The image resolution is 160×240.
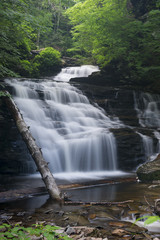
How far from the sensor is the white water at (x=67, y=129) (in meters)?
8.69

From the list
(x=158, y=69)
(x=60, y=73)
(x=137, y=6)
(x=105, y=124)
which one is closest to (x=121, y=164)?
(x=105, y=124)

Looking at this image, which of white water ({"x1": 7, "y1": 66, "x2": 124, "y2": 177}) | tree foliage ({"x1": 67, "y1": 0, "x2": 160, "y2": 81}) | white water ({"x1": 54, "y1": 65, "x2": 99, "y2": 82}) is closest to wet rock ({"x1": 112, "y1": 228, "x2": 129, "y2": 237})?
white water ({"x1": 7, "y1": 66, "x2": 124, "y2": 177})

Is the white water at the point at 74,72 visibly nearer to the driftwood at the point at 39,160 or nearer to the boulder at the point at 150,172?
the driftwood at the point at 39,160

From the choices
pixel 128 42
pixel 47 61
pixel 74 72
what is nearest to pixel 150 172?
pixel 128 42

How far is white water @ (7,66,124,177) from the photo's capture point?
8.69 meters

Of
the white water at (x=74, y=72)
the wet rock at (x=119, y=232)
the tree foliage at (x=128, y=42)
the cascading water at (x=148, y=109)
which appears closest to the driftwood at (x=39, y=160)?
the wet rock at (x=119, y=232)

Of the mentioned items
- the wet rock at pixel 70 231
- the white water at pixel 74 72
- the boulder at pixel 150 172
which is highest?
the white water at pixel 74 72

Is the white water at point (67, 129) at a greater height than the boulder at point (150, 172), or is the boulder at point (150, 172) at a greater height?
the white water at point (67, 129)

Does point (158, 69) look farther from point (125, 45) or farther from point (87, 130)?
point (87, 130)

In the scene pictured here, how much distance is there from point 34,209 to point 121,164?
570cm

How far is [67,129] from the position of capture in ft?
33.0

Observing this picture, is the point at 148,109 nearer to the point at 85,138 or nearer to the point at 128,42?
the point at 128,42

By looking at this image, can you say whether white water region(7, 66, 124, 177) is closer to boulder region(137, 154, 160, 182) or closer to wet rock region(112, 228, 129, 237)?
boulder region(137, 154, 160, 182)

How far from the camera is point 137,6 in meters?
19.6
